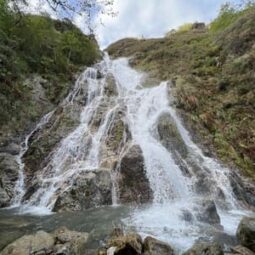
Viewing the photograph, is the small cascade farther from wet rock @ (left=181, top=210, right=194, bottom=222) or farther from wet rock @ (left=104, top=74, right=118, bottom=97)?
wet rock @ (left=181, top=210, right=194, bottom=222)

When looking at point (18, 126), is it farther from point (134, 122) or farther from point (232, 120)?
point (232, 120)

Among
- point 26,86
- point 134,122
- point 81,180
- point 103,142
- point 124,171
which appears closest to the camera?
point 81,180

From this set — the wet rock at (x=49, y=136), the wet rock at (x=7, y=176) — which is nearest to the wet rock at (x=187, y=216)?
the wet rock at (x=7, y=176)

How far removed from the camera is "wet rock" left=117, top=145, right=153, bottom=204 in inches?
533

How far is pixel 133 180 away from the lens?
1411 centimetres

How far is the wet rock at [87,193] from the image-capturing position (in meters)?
12.6

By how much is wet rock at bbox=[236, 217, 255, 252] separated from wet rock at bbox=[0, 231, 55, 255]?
409cm

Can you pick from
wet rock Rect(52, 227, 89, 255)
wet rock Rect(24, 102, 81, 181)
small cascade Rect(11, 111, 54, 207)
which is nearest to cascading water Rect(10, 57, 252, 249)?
small cascade Rect(11, 111, 54, 207)

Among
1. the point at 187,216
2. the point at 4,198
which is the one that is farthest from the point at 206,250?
the point at 4,198

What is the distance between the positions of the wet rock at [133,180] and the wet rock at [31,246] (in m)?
5.83

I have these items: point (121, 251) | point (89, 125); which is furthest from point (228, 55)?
point (121, 251)

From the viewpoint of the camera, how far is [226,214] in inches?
473

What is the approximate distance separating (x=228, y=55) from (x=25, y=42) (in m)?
11.8

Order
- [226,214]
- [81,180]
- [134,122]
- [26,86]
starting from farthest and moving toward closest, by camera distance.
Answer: [26,86], [134,122], [81,180], [226,214]
